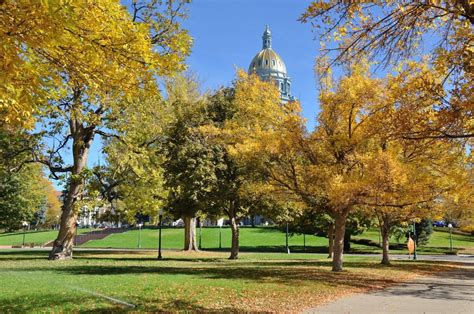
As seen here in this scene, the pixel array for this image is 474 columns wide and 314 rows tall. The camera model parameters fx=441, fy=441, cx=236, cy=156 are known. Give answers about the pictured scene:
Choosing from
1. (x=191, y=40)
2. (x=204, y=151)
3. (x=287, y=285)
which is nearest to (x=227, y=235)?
(x=204, y=151)

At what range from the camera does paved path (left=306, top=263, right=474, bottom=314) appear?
383 inches

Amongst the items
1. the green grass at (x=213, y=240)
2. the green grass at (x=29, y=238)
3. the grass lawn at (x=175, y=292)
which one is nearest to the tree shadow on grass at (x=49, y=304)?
the grass lawn at (x=175, y=292)

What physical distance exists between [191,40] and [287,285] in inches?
347

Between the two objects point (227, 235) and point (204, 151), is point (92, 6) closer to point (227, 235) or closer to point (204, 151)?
point (204, 151)

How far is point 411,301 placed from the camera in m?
11.0

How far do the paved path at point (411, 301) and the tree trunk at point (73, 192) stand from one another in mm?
17092

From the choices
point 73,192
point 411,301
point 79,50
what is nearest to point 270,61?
point 73,192

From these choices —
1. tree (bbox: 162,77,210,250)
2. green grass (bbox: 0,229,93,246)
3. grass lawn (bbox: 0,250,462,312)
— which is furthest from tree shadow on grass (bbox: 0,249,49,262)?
green grass (bbox: 0,229,93,246)

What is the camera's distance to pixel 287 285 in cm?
1337

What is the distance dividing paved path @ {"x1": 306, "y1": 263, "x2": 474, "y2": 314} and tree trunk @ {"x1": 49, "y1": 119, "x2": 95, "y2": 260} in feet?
56.1

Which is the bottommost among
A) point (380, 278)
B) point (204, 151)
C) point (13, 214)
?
point (380, 278)

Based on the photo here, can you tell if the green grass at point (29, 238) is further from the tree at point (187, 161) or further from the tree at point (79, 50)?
the tree at point (79, 50)

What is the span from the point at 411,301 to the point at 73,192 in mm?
19023

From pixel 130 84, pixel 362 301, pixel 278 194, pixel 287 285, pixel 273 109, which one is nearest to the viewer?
pixel 130 84
